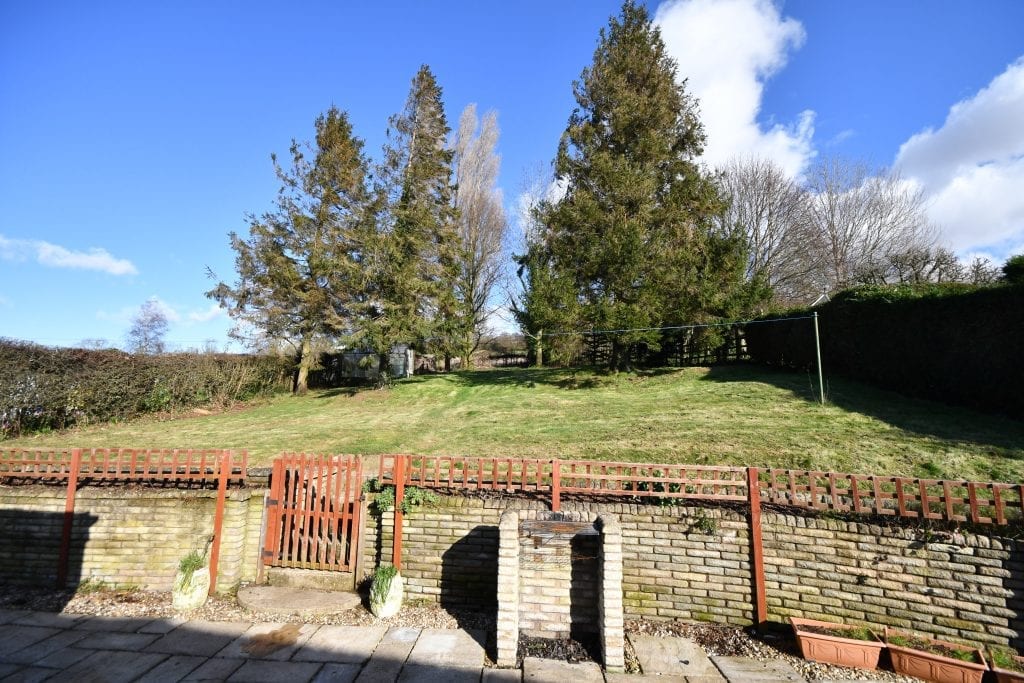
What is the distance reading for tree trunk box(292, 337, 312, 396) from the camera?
18.1 meters

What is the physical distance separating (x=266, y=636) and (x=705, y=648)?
4652 mm

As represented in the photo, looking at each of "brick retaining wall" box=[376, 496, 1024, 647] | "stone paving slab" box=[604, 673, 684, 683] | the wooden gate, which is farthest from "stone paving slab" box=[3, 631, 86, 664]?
"stone paving slab" box=[604, 673, 684, 683]

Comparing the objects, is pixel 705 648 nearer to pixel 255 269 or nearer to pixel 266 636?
pixel 266 636

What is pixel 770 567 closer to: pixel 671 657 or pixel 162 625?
pixel 671 657

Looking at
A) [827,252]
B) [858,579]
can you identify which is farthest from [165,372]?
[827,252]

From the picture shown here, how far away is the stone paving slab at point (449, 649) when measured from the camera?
4.25 meters

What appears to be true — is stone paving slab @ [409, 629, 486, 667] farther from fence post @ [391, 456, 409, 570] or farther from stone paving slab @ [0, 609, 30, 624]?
stone paving slab @ [0, 609, 30, 624]

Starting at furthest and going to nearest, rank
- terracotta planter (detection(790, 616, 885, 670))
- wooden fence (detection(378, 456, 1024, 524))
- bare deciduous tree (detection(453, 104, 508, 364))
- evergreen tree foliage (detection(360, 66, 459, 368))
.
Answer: bare deciduous tree (detection(453, 104, 508, 364)) < evergreen tree foliage (detection(360, 66, 459, 368)) < wooden fence (detection(378, 456, 1024, 524)) < terracotta planter (detection(790, 616, 885, 670))

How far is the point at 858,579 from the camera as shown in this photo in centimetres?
466

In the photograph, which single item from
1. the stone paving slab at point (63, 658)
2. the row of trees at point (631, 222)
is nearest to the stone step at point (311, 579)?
the stone paving slab at point (63, 658)

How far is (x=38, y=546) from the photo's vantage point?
5.96 metres

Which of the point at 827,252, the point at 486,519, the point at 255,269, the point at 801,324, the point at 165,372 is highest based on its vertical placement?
the point at 827,252

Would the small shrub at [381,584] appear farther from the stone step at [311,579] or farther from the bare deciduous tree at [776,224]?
the bare deciduous tree at [776,224]

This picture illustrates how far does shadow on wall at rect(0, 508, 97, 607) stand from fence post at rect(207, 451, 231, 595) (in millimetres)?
1846
